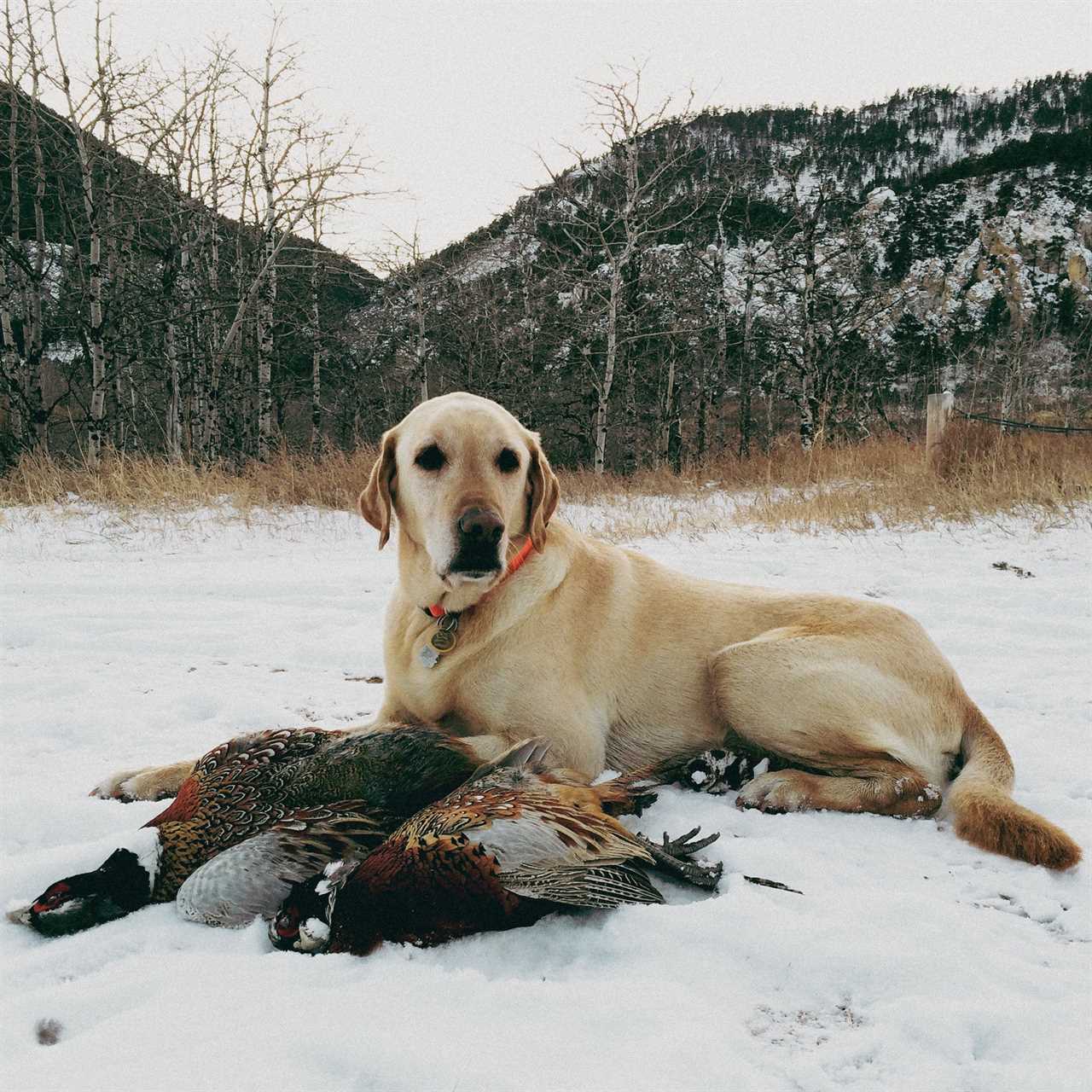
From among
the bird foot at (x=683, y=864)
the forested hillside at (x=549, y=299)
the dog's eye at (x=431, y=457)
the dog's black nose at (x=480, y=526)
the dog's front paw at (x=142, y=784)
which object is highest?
the forested hillside at (x=549, y=299)

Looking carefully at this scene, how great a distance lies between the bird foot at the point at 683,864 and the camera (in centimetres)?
184

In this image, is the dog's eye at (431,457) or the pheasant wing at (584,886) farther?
the dog's eye at (431,457)

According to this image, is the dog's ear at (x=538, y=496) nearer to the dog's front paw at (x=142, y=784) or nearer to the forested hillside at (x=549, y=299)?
the dog's front paw at (x=142, y=784)

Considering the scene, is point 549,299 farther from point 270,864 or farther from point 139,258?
point 270,864

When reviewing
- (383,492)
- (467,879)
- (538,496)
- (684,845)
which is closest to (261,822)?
(467,879)

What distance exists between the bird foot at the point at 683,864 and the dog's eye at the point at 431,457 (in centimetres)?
140

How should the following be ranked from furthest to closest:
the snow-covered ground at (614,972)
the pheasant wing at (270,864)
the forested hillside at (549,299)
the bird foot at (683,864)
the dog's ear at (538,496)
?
the forested hillside at (549,299) → the dog's ear at (538,496) → the bird foot at (683,864) → the pheasant wing at (270,864) → the snow-covered ground at (614,972)

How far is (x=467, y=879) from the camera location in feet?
5.14

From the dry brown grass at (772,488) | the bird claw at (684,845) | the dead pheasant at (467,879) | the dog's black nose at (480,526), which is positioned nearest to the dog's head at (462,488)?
the dog's black nose at (480,526)

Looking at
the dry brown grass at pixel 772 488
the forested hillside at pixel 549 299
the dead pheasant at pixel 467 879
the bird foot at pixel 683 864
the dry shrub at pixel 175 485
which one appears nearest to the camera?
the dead pheasant at pixel 467 879

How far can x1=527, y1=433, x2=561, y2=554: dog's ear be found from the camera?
8.97 ft

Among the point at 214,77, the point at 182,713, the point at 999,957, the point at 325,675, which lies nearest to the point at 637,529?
the point at 325,675

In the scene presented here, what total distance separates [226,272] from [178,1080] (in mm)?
27438

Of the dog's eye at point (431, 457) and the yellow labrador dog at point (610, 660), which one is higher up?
the dog's eye at point (431, 457)
